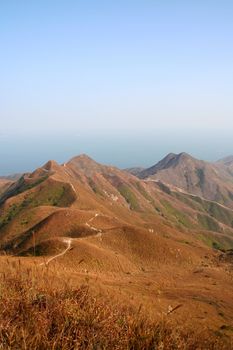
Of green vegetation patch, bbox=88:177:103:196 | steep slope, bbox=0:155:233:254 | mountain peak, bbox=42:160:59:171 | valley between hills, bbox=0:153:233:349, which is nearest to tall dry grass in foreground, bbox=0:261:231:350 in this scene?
valley between hills, bbox=0:153:233:349

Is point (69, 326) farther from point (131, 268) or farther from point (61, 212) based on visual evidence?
point (61, 212)

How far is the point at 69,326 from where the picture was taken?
5.39m

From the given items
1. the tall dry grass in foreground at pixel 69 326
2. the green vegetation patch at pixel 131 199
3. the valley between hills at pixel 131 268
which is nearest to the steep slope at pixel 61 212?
the green vegetation patch at pixel 131 199

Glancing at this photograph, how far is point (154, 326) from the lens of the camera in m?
5.68

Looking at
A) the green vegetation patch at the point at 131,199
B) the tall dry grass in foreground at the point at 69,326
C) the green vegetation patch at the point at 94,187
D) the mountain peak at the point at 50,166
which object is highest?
the tall dry grass in foreground at the point at 69,326

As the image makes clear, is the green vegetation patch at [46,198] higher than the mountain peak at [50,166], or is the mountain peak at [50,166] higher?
the mountain peak at [50,166]

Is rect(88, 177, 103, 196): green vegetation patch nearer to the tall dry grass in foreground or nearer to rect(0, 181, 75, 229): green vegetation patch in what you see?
rect(0, 181, 75, 229): green vegetation patch

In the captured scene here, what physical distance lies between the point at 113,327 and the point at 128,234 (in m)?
50.1

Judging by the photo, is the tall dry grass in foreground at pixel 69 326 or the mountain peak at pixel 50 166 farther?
the mountain peak at pixel 50 166

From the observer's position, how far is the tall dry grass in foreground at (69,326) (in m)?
4.83

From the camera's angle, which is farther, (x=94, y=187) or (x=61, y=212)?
(x=94, y=187)

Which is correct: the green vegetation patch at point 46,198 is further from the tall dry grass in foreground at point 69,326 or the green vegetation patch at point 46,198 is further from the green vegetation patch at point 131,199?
the tall dry grass in foreground at point 69,326

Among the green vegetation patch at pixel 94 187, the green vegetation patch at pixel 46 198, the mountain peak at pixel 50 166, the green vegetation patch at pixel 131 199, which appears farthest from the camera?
the green vegetation patch at pixel 131 199

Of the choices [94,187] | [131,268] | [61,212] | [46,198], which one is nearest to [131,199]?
[94,187]
